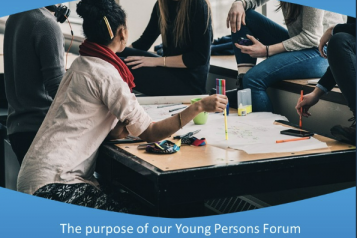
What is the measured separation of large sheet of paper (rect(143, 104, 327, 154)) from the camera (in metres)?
1.29

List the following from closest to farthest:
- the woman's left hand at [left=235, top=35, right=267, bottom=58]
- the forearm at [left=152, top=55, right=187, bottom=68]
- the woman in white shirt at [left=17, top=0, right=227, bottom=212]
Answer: the woman in white shirt at [left=17, top=0, right=227, bottom=212] < the woman's left hand at [left=235, top=35, right=267, bottom=58] < the forearm at [left=152, top=55, right=187, bottom=68]

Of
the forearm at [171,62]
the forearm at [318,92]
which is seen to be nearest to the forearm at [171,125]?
the forearm at [318,92]

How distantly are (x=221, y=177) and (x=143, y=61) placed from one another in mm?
1150

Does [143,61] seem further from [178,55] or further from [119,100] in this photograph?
[119,100]

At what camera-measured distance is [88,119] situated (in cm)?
131

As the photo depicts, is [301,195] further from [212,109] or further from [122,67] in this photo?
[122,67]

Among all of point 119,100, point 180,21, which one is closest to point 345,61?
point 119,100

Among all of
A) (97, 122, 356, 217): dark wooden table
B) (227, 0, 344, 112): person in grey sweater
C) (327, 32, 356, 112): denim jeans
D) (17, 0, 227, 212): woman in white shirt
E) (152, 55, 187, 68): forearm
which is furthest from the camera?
(152, 55, 187, 68): forearm

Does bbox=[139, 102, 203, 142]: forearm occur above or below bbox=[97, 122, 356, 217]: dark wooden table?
above

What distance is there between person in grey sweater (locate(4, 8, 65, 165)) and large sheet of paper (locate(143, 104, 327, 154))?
343 millimetres

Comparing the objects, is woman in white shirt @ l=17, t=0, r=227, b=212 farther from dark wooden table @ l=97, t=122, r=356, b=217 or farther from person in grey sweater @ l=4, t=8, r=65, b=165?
person in grey sweater @ l=4, t=8, r=65, b=165

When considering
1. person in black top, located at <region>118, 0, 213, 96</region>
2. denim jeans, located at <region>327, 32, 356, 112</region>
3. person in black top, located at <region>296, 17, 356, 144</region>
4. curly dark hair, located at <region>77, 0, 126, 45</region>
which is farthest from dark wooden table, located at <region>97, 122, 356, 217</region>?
person in black top, located at <region>118, 0, 213, 96</region>

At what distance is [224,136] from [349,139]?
1.02 feet

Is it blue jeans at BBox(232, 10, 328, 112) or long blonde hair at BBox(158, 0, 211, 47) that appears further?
long blonde hair at BBox(158, 0, 211, 47)
